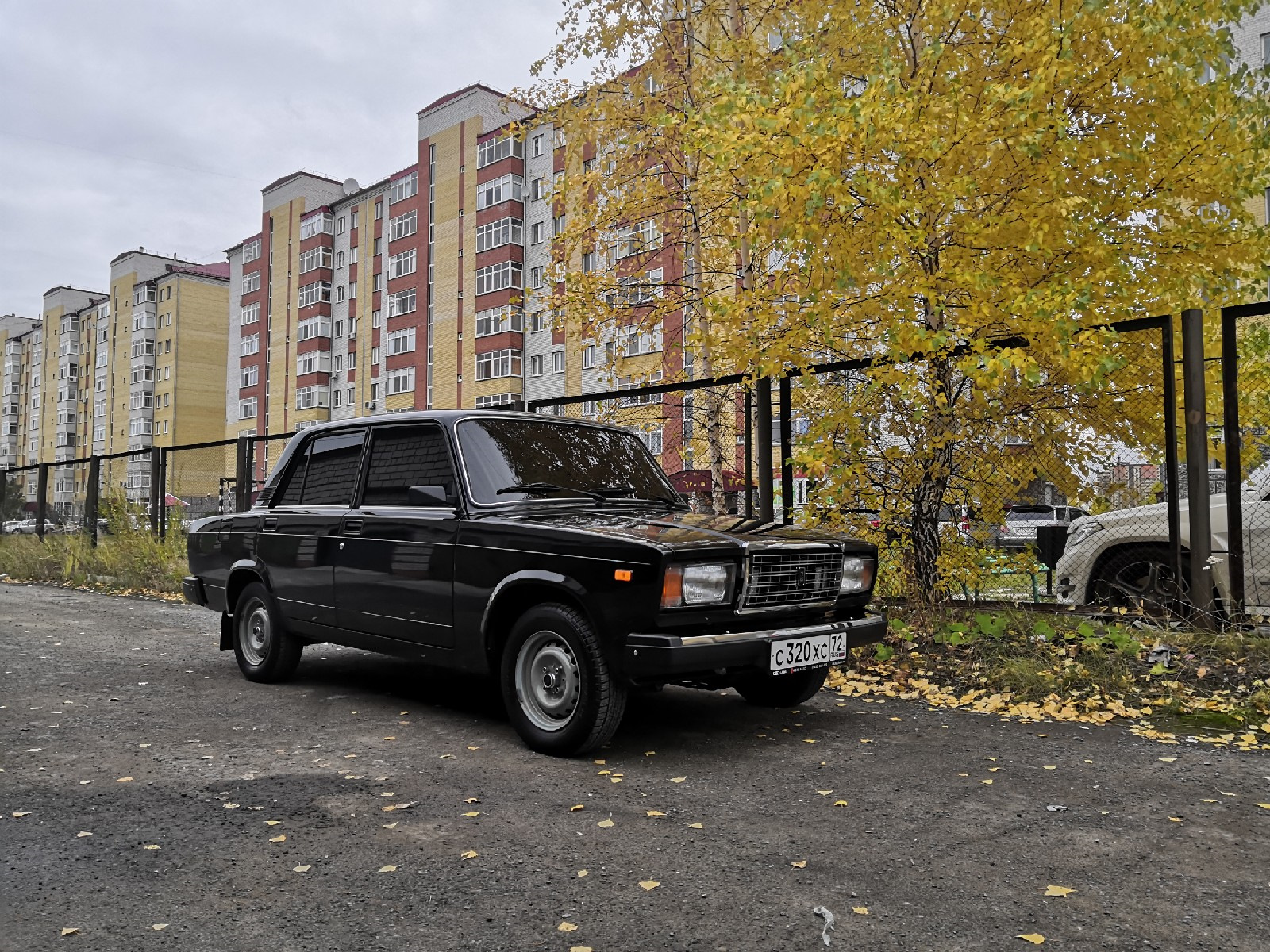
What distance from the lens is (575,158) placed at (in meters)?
12.4

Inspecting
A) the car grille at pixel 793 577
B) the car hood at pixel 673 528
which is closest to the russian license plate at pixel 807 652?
the car grille at pixel 793 577

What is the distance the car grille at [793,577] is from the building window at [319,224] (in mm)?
62334

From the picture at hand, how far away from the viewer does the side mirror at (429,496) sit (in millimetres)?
5402

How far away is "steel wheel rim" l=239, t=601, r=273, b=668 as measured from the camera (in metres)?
6.77

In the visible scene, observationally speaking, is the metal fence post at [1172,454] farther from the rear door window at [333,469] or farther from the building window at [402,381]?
the building window at [402,381]

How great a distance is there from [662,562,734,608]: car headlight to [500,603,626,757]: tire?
17.7 inches

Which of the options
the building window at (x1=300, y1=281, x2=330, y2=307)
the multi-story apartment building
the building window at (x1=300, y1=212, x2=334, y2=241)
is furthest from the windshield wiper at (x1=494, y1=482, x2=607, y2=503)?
the multi-story apartment building

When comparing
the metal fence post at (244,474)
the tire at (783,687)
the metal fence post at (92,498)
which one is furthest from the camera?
the metal fence post at (92,498)

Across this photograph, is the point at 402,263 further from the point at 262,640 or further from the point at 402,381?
the point at 262,640

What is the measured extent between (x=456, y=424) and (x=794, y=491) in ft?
10.8

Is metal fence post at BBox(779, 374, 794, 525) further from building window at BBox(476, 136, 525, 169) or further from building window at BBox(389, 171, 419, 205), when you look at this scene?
building window at BBox(389, 171, 419, 205)

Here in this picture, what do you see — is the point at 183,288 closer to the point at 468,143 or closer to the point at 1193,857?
the point at 468,143

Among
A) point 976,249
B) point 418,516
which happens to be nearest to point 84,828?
point 418,516

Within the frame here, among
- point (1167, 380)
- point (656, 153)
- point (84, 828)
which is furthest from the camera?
point (656, 153)
